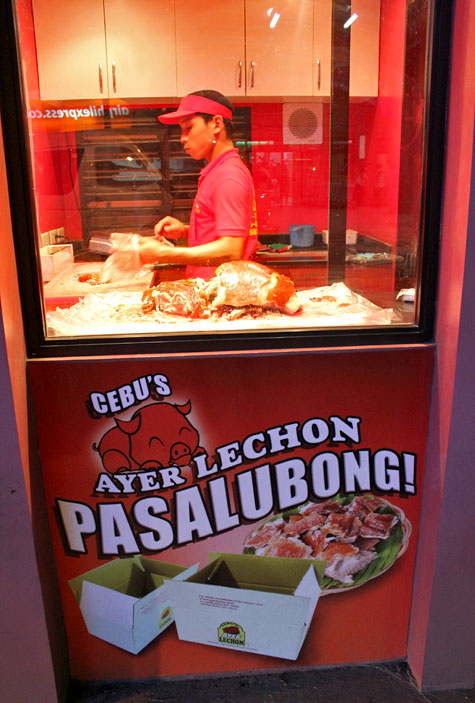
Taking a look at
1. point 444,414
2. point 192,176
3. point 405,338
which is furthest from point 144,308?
Result: point 444,414

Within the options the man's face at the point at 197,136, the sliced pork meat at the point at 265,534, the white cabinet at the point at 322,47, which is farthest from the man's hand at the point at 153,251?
the sliced pork meat at the point at 265,534

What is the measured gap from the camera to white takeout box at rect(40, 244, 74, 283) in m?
2.19

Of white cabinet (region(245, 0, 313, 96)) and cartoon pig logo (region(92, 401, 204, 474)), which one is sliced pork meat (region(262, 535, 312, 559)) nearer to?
cartoon pig logo (region(92, 401, 204, 474))

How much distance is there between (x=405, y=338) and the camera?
7.22 ft

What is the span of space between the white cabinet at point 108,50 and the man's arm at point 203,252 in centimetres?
60

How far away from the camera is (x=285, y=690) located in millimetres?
Result: 2350

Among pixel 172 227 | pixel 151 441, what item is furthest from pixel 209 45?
pixel 151 441

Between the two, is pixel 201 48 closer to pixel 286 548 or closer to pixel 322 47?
A: pixel 322 47

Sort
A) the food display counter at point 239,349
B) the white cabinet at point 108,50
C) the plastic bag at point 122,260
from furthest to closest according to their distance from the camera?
the plastic bag at point 122,260 < the white cabinet at point 108,50 < the food display counter at point 239,349

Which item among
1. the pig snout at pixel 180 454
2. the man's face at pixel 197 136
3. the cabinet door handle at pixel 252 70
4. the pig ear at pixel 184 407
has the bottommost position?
the pig snout at pixel 180 454

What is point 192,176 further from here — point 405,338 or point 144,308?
point 405,338

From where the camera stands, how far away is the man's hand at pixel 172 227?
2463 millimetres

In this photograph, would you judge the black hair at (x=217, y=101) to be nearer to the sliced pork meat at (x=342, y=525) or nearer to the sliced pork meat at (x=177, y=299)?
the sliced pork meat at (x=177, y=299)

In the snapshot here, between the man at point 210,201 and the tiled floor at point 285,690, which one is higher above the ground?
the man at point 210,201
